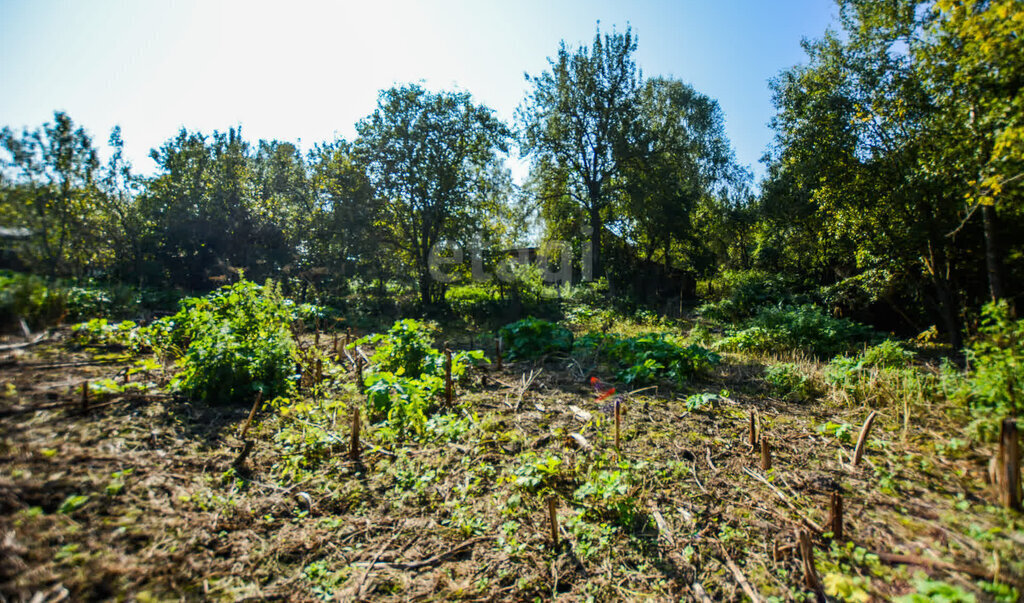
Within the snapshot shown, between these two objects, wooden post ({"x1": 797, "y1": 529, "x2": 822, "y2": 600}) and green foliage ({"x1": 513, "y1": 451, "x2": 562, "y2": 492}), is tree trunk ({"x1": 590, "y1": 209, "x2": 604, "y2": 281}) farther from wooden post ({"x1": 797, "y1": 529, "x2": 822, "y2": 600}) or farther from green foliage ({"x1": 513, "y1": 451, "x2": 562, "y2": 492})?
wooden post ({"x1": 797, "y1": 529, "x2": 822, "y2": 600})

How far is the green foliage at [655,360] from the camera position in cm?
532

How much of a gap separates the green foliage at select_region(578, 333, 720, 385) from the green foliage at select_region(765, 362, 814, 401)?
0.68m

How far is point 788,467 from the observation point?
3.17 m

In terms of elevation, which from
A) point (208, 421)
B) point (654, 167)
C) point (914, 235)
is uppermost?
point (654, 167)

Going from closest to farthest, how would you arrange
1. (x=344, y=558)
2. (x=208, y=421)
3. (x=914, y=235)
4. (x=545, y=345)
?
(x=344, y=558), (x=208, y=421), (x=545, y=345), (x=914, y=235)

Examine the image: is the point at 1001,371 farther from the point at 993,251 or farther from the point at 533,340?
the point at 993,251

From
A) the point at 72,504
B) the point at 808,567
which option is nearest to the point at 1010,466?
the point at 808,567

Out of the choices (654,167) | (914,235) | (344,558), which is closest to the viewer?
(344,558)

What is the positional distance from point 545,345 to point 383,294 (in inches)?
353

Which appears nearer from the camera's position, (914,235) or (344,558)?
(344,558)

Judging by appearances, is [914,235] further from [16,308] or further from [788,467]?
[16,308]

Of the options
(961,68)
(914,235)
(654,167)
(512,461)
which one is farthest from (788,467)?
(654,167)

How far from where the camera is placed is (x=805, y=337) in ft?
28.3

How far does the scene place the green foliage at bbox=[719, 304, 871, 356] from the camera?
27.0ft
